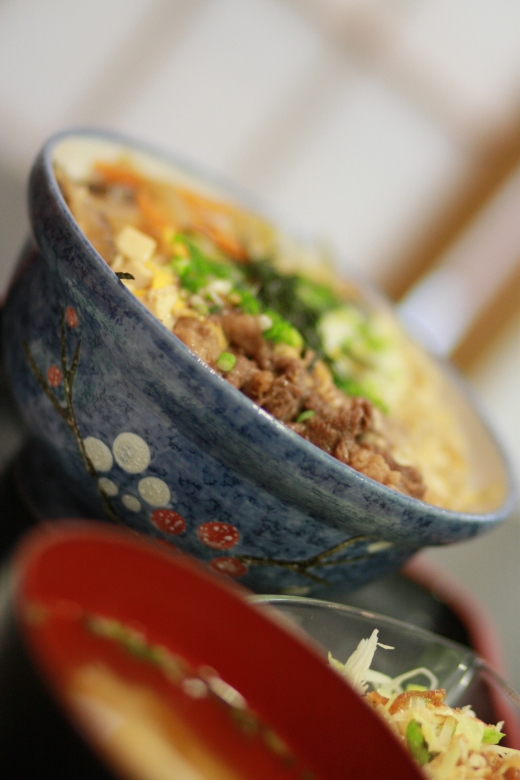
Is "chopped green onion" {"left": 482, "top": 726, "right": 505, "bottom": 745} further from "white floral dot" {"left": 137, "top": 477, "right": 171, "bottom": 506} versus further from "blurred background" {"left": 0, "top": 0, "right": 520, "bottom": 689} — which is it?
"blurred background" {"left": 0, "top": 0, "right": 520, "bottom": 689}

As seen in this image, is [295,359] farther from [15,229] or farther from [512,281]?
[512,281]

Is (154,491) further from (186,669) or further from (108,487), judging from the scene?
(186,669)

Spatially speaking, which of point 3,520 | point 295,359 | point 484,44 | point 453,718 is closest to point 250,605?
point 453,718

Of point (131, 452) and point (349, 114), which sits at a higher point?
point (349, 114)

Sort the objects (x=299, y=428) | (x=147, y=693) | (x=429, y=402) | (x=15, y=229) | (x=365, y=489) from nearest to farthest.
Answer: (x=147, y=693), (x=365, y=489), (x=299, y=428), (x=429, y=402), (x=15, y=229)

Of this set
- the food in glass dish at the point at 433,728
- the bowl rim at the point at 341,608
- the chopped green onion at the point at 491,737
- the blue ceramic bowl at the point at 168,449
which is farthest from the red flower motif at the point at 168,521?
the chopped green onion at the point at 491,737

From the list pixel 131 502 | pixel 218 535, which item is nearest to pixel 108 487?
pixel 131 502

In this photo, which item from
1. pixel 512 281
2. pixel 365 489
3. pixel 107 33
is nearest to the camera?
pixel 365 489
